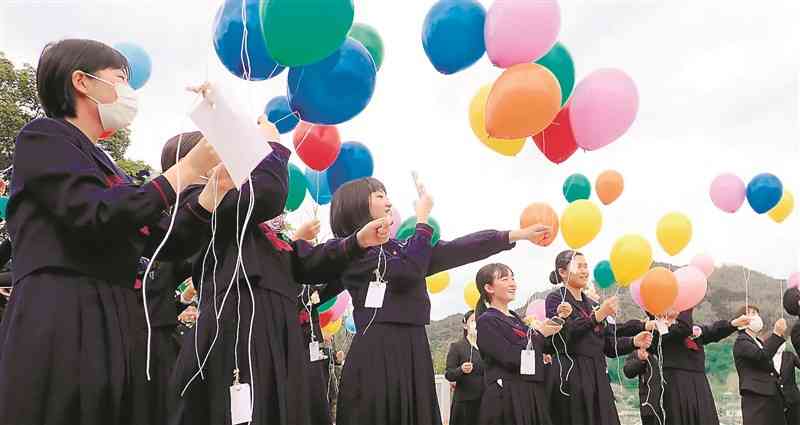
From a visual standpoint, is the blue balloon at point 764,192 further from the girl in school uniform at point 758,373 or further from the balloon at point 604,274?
the balloon at point 604,274

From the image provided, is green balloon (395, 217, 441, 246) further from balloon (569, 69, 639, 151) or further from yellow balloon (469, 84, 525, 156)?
balloon (569, 69, 639, 151)

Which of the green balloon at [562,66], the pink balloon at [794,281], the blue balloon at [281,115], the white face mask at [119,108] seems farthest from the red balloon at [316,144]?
the pink balloon at [794,281]

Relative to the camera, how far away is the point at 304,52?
3121 millimetres

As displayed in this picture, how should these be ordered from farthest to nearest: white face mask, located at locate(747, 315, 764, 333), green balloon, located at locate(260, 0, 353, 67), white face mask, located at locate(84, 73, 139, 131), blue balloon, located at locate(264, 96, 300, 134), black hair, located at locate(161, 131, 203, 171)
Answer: white face mask, located at locate(747, 315, 764, 333) → blue balloon, located at locate(264, 96, 300, 134) → green balloon, located at locate(260, 0, 353, 67) → black hair, located at locate(161, 131, 203, 171) → white face mask, located at locate(84, 73, 139, 131)

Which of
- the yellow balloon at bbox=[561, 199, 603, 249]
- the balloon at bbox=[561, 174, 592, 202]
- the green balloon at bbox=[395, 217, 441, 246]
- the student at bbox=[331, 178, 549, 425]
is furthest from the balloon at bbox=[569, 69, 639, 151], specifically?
the green balloon at bbox=[395, 217, 441, 246]

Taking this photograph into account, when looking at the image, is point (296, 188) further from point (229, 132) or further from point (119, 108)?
point (229, 132)

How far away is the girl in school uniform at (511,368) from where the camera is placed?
4938 millimetres

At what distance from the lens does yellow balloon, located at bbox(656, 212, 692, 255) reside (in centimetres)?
610

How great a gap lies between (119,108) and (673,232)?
5.23 metres

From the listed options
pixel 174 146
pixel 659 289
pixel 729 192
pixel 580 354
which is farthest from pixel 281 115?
pixel 729 192

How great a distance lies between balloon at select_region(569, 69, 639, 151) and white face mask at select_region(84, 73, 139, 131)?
3.08 metres

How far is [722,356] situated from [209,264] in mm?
7247

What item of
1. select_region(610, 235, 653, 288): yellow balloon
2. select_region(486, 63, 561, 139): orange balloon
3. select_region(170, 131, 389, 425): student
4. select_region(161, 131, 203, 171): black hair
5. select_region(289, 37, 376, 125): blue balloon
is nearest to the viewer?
select_region(170, 131, 389, 425): student

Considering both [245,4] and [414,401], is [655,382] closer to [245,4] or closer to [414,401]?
[414,401]
